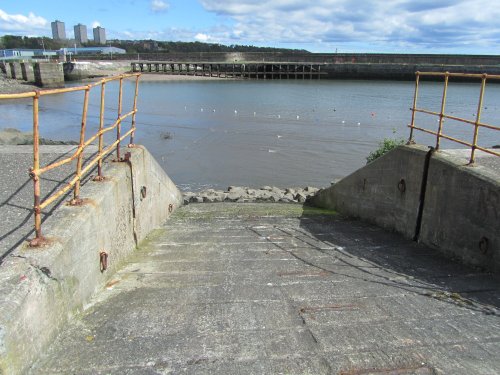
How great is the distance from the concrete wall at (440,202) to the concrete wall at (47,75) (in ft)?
189

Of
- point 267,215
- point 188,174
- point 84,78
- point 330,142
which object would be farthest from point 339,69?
point 267,215

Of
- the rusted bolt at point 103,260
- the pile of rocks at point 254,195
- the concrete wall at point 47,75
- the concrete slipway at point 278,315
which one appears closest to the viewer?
the concrete slipway at point 278,315

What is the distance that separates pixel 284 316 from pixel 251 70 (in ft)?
261

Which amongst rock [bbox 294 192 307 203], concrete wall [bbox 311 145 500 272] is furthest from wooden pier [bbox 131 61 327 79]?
concrete wall [bbox 311 145 500 272]

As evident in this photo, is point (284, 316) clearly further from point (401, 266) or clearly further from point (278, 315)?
point (401, 266)

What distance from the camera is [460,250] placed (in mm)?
5309

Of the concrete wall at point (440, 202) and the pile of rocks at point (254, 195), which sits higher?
the concrete wall at point (440, 202)

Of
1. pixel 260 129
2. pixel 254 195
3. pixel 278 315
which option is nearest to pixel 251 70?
pixel 260 129

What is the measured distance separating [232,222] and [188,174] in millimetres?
9044

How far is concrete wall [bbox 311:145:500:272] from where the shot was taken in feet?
16.1

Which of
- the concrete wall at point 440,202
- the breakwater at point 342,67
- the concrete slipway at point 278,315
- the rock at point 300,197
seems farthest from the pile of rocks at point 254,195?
the breakwater at point 342,67

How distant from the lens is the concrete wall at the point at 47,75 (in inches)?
2202

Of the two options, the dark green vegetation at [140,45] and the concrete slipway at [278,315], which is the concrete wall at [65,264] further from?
the dark green vegetation at [140,45]

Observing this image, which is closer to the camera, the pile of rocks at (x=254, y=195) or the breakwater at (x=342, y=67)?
the pile of rocks at (x=254, y=195)
